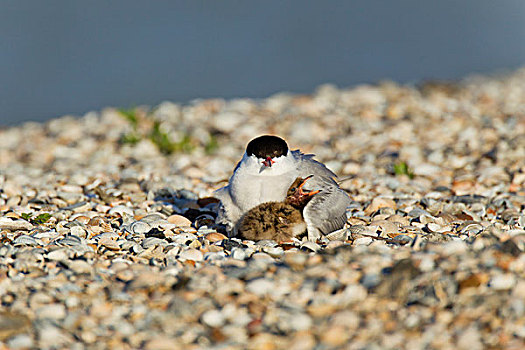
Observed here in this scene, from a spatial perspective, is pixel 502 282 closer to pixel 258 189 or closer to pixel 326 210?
pixel 326 210

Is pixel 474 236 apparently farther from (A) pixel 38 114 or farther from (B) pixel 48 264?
(A) pixel 38 114

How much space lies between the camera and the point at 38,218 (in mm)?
4711

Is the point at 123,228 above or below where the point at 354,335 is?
above

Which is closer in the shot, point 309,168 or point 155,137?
point 309,168

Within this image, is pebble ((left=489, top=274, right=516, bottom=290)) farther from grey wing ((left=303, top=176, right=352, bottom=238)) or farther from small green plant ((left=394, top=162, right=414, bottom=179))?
small green plant ((left=394, top=162, right=414, bottom=179))

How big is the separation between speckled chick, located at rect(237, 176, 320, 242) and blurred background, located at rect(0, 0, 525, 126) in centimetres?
1192

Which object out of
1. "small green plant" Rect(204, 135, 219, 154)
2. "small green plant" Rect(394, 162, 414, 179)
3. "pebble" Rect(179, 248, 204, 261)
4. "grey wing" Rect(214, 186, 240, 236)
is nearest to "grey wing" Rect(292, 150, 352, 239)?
"grey wing" Rect(214, 186, 240, 236)

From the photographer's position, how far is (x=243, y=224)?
4.16 meters

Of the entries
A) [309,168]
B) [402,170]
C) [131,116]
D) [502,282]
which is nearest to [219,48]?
[131,116]

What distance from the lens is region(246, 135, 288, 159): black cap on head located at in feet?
13.7

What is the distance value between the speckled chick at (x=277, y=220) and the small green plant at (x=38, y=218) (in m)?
1.59

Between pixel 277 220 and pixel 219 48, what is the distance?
16156 mm

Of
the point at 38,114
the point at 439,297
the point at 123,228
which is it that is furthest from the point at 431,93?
the point at 38,114

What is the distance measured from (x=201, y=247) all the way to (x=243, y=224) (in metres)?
0.32
